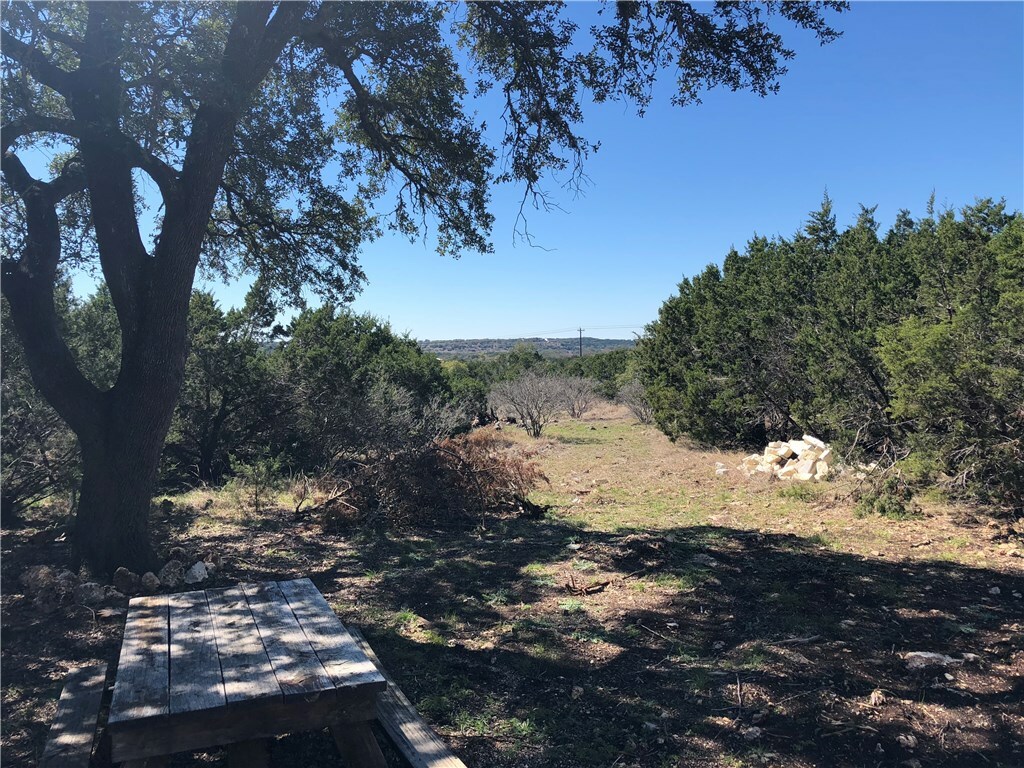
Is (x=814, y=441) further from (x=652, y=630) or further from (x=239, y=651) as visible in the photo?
(x=239, y=651)

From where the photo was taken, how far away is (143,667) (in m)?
2.88

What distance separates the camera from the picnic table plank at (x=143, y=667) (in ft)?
8.18

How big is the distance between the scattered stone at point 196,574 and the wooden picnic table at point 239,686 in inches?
93.3

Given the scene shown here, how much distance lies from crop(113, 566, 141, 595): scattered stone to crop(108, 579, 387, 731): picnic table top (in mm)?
1889

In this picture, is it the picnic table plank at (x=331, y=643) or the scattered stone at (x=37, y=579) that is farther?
the scattered stone at (x=37, y=579)

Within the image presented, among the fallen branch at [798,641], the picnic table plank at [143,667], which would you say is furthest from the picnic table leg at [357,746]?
the fallen branch at [798,641]

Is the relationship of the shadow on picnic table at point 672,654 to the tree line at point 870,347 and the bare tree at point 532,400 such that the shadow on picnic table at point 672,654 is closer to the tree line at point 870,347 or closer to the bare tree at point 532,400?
the tree line at point 870,347

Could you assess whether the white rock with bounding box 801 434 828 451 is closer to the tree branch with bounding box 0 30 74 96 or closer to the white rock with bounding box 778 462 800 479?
the white rock with bounding box 778 462 800 479

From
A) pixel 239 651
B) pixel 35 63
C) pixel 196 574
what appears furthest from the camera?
pixel 196 574

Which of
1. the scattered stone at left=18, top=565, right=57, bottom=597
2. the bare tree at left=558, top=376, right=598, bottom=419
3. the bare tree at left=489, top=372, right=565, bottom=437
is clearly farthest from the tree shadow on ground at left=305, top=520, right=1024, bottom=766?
the bare tree at left=558, top=376, right=598, bottom=419

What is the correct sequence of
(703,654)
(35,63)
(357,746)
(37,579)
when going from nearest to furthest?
(357,746), (703,654), (37,579), (35,63)

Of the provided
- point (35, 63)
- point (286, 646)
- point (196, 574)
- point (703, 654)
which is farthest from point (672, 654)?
point (35, 63)

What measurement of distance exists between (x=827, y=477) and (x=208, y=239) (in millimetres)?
10299

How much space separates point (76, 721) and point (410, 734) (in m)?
1.65
